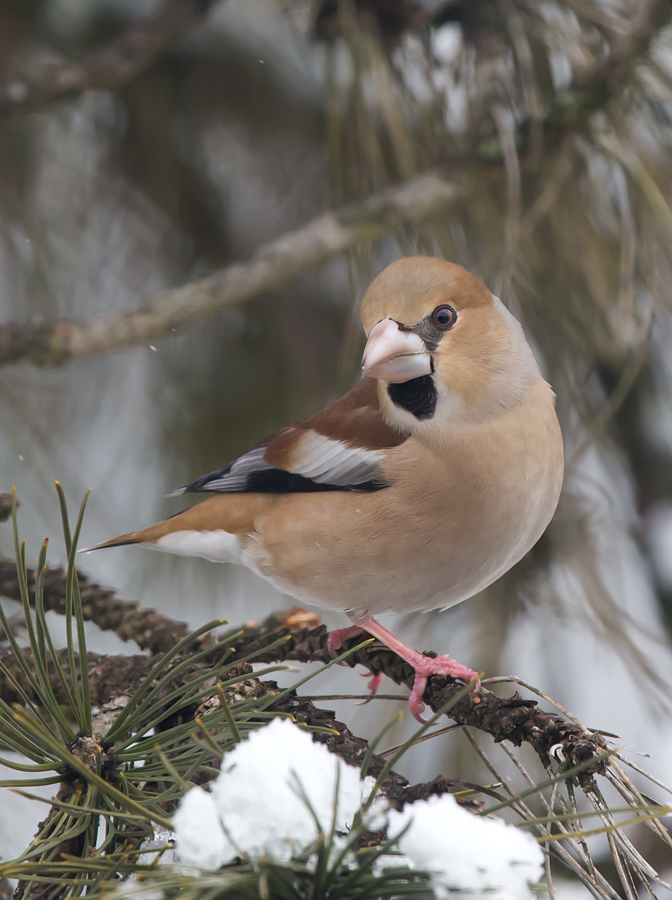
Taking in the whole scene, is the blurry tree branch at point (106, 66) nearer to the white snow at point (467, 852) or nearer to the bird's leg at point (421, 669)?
the bird's leg at point (421, 669)

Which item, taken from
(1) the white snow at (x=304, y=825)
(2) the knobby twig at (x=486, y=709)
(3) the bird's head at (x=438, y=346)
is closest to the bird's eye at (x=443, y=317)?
(3) the bird's head at (x=438, y=346)

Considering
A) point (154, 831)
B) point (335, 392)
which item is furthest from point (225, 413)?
point (154, 831)

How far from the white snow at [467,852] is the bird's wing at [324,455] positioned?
0.92 m

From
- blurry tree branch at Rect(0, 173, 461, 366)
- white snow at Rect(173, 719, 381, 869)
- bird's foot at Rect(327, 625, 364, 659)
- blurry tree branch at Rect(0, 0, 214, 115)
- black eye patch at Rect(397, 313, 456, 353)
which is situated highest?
blurry tree branch at Rect(0, 0, 214, 115)

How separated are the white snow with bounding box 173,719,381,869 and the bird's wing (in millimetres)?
892

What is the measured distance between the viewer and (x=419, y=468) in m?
1.42

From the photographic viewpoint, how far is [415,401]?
4.64 ft

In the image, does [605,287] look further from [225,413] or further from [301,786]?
[301,786]

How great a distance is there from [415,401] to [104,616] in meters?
0.64

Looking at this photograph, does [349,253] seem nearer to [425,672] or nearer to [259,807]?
[425,672]

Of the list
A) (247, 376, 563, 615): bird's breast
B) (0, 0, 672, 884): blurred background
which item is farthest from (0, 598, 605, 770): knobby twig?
(0, 0, 672, 884): blurred background

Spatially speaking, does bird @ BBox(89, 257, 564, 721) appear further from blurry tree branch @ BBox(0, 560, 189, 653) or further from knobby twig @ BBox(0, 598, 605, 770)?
blurry tree branch @ BBox(0, 560, 189, 653)

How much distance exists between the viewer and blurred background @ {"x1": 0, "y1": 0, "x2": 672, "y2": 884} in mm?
1772

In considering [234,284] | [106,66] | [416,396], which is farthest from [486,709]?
[106,66]
